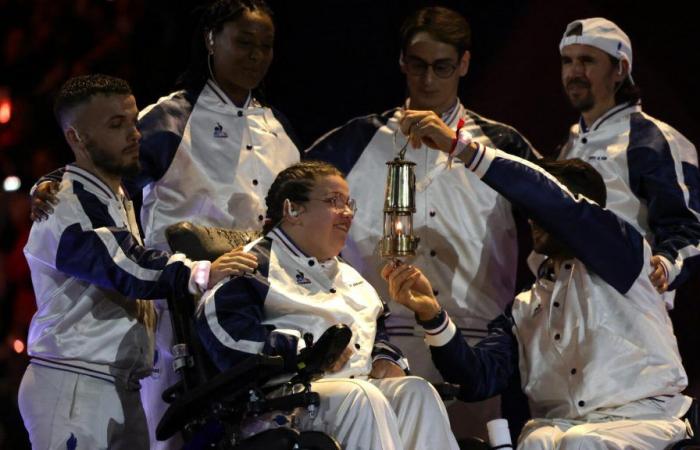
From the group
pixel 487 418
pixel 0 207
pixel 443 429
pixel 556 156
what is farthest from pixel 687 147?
pixel 0 207

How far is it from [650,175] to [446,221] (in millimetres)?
786

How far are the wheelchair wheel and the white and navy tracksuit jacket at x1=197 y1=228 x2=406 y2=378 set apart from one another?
25 cm

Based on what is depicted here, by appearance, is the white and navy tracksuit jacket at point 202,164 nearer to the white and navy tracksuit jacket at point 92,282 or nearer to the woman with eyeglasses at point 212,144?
the woman with eyeglasses at point 212,144

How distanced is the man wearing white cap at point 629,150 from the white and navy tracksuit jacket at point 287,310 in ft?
3.34

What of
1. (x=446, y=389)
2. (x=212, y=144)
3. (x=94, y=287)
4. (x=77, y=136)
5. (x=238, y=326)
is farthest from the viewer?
(x=212, y=144)

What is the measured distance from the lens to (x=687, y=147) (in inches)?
185

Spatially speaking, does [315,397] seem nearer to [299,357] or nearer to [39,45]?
[299,357]

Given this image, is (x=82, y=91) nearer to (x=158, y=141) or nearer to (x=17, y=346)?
(x=158, y=141)

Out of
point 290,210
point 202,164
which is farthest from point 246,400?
point 202,164

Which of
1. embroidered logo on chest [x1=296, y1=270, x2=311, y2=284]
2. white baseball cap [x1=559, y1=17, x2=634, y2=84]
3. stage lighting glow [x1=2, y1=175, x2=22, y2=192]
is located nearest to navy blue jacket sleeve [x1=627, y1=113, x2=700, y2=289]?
white baseball cap [x1=559, y1=17, x2=634, y2=84]

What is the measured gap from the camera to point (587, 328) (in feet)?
13.3

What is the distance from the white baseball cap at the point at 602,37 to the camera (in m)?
4.77

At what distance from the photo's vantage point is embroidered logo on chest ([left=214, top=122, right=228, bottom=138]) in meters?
4.61

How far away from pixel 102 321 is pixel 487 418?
160 centimetres
